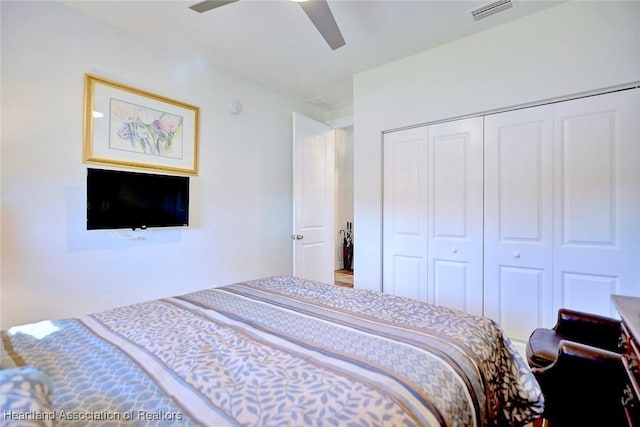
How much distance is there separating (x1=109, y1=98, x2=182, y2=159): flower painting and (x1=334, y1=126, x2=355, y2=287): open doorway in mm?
3842

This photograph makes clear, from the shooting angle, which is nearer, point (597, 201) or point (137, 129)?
point (597, 201)

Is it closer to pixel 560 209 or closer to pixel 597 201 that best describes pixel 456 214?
pixel 560 209

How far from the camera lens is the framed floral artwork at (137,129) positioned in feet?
7.36

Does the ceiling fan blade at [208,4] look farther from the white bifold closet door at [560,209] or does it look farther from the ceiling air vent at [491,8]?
the white bifold closet door at [560,209]

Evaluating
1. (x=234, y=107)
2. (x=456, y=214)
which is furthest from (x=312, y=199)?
→ (x=456, y=214)

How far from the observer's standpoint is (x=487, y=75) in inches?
96.7

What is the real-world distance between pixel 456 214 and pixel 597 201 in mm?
920

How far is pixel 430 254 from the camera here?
9.07 ft

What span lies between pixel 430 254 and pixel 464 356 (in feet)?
6.06

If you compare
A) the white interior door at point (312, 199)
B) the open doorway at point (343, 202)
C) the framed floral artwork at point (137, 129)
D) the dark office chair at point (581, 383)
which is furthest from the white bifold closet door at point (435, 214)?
the open doorway at point (343, 202)

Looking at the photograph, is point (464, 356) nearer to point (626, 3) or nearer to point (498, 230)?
point (498, 230)

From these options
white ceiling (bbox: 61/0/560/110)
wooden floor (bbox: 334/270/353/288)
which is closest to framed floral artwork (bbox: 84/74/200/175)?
white ceiling (bbox: 61/0/560/110)

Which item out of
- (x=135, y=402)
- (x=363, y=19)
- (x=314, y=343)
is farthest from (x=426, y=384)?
(x=363, y=19)

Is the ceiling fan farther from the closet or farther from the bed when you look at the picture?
the bed
